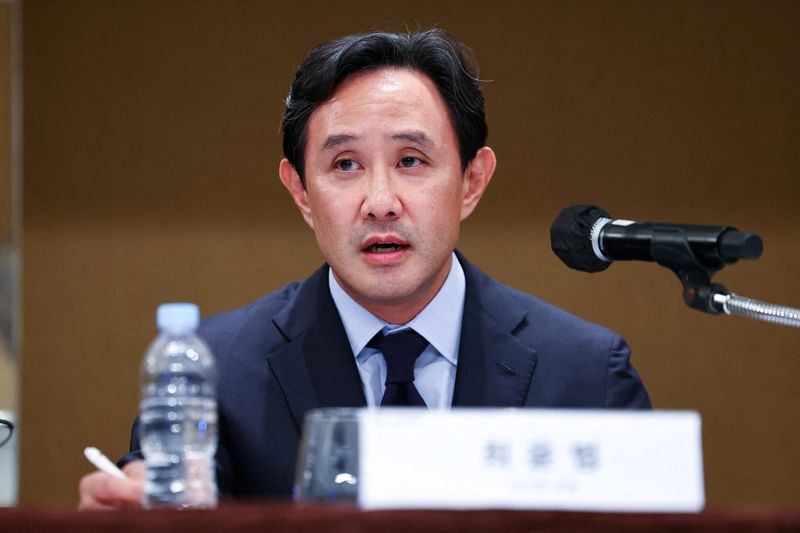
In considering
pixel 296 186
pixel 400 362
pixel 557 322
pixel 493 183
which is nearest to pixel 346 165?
pixel 296 186

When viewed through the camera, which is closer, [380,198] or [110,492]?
[110,492]

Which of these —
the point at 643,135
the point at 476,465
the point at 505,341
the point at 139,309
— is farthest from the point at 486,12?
the point at 476,465

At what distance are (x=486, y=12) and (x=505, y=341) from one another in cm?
197

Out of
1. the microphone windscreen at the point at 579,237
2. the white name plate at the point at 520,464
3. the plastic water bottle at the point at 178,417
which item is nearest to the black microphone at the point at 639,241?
the microphone windscreen at the point at 579,237

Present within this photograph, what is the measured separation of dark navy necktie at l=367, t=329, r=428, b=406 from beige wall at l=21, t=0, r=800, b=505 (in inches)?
68.9

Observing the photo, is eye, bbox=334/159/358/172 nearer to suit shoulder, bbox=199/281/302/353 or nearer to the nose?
the nose

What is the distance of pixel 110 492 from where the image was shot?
4.00 ft

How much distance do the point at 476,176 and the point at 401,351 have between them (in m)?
0.51

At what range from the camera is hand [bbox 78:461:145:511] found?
1211mm

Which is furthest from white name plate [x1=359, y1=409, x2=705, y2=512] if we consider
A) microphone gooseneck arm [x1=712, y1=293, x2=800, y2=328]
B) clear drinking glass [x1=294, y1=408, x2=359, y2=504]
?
microphone gooseneck arm [x1=712, y1=293, x2=800, y2=328]

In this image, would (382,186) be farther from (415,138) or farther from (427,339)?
(427,339)

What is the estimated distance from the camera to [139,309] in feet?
12.0

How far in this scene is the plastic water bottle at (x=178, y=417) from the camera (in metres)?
1.10

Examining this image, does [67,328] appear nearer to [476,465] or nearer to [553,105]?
[553,105]
